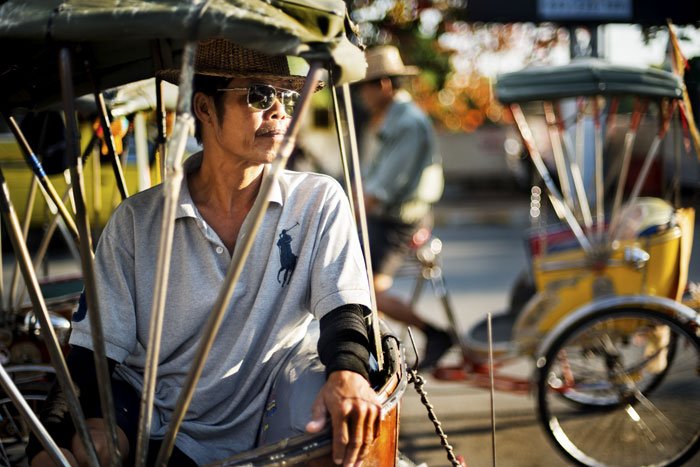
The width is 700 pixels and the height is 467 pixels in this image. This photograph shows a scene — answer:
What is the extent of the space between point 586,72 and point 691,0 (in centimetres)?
174

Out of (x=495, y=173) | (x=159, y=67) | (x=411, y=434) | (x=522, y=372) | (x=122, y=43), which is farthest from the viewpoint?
(x=495, y=173)

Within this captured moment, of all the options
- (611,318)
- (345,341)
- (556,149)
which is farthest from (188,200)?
(556,149)

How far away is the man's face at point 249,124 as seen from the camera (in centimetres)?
216

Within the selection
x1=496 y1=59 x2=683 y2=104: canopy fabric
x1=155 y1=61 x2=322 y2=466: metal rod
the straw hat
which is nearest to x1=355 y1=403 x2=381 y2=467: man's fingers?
x1=155 y1=61 x2=322 y2=466: metal rod

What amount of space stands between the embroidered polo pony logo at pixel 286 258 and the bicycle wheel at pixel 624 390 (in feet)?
5.55

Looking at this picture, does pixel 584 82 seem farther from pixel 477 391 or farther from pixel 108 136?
pixel 108 136

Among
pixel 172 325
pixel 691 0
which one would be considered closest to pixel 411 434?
pixel 172 325

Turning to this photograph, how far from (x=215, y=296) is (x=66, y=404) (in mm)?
431

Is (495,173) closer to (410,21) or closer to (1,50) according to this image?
(410,21)

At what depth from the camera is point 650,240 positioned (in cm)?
377

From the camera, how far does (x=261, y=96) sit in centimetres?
213

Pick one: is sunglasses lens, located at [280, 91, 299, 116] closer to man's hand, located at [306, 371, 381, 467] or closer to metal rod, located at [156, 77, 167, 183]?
metal rod, located at [156, 77, 167, 183]

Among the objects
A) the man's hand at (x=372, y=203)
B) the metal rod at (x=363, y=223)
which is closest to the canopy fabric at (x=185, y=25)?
the metal rod at (x=363, y=223)

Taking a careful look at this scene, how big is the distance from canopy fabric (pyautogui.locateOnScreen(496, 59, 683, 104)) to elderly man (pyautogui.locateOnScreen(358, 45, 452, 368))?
31.6 inches
